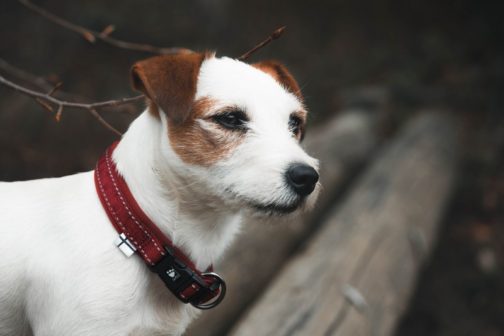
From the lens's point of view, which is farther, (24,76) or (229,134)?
(24,76)

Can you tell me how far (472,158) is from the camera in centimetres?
640

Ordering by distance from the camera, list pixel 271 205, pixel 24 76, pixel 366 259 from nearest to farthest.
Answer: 1. pixel 271 205
2. pixel 24 76
3. pixel 366 259

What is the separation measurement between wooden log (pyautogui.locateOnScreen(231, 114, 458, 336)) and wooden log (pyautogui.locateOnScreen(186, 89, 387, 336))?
0.14 meters

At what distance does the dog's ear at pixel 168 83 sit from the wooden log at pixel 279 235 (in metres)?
0.62

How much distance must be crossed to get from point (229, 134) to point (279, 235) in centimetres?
208

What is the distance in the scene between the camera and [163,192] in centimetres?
197

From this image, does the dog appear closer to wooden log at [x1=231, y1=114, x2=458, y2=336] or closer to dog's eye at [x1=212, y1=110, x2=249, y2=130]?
dog's eye at [x1=212, y1=110, x2=249, y2=130]

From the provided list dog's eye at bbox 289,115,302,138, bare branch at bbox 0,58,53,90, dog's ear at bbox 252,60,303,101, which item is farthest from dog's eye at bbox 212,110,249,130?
bare branch at bbox 0,58,53,90

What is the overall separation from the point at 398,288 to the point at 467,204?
2.79 metres

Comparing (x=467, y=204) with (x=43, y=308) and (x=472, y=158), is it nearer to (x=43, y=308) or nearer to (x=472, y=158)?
(x=472, y=158)

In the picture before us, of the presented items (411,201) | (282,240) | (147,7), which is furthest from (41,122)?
(411,201)

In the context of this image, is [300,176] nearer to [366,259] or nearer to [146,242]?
[146,242]

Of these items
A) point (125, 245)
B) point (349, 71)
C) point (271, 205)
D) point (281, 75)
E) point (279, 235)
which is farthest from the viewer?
point (349, 71)

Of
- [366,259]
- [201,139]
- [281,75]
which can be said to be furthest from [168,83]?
[366,259]
